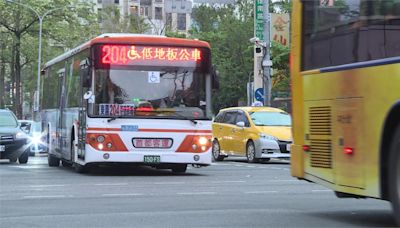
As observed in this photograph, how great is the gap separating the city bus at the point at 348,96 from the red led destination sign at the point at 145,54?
6.74 meters

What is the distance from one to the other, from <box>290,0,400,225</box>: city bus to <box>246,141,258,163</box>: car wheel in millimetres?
12698

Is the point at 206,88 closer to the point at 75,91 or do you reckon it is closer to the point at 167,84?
the point at 167,84

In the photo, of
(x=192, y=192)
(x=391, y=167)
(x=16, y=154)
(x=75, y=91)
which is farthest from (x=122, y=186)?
(x=16, y=154)

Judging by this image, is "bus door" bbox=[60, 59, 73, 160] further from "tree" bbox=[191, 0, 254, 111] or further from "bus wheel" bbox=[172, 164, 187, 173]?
"tree" bbox=[191, 0, 254, 111]

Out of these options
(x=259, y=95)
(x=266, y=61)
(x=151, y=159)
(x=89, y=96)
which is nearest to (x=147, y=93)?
(x=89, y=96)

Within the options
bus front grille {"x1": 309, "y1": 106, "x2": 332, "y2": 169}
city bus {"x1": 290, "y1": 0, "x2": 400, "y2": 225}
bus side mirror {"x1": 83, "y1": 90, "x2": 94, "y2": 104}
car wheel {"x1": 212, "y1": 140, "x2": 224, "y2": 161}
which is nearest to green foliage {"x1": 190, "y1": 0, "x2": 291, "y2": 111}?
car wheel {"x1": 212, "y1": 140, "x2": 224, "y2": 161}

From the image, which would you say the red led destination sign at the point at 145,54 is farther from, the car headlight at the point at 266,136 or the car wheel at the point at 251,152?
the car wheel at the point at 251,152

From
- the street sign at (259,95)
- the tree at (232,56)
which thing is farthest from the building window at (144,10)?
the street sign at (259,95)

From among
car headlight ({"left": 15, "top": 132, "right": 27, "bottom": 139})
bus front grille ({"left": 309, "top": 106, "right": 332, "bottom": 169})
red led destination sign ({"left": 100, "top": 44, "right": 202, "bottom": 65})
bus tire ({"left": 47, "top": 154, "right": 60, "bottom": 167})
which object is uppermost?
red led destination sign ({"left": 100, "top": 44, "right": 202, "bottom": 65})

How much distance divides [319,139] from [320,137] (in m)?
0.03

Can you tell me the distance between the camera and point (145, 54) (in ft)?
51.8

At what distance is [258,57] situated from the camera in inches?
1315

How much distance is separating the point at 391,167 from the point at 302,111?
214 centimetres

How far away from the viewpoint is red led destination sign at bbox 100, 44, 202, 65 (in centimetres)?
1563
